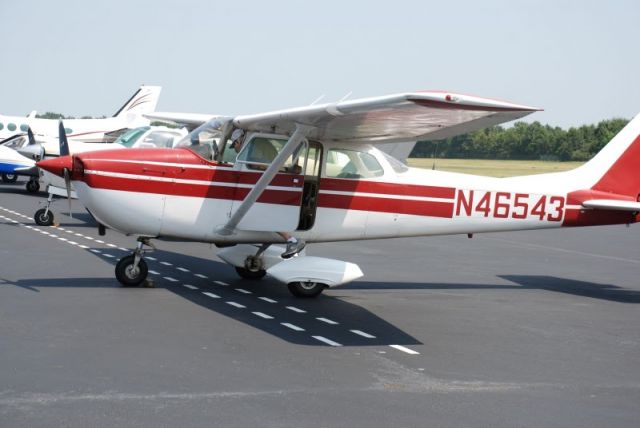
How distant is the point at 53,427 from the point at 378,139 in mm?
6664

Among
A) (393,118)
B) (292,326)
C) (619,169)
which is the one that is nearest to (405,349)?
(292,326)

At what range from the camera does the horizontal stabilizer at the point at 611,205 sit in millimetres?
12008

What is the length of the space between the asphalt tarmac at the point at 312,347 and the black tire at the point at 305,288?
17 cm

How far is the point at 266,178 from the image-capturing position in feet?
33.8

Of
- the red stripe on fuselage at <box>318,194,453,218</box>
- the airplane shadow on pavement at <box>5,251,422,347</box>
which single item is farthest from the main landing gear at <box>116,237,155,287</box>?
the red stripe on fuselage at <box>318,194,453,218</box>

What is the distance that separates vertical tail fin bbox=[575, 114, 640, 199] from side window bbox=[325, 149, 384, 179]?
339 cm

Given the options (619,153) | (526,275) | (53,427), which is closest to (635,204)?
(619,153)

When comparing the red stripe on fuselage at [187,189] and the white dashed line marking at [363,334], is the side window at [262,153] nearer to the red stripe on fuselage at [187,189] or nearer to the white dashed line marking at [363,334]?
the red stripe on fuselage at [187,189]

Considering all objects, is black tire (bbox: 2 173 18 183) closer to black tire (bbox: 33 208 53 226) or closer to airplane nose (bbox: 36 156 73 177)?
black tire (bbox: 33 208 53 226)

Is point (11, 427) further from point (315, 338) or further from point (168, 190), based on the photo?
point (168, 190)

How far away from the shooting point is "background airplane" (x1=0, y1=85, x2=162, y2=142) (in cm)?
4153

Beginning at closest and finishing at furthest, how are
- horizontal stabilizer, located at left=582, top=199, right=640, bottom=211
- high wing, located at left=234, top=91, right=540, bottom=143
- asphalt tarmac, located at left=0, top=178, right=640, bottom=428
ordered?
asphalt tarmac, located at left=0, top=178, right=640, bottom=428 → high wing, located at left=234, top=91, right=540, bottom=143 → horizontal stabilizer, located at left=582, top=199, right=640, bottom=211

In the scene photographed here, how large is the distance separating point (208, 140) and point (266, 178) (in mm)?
1081

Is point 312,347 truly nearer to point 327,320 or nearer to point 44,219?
point 327,320
